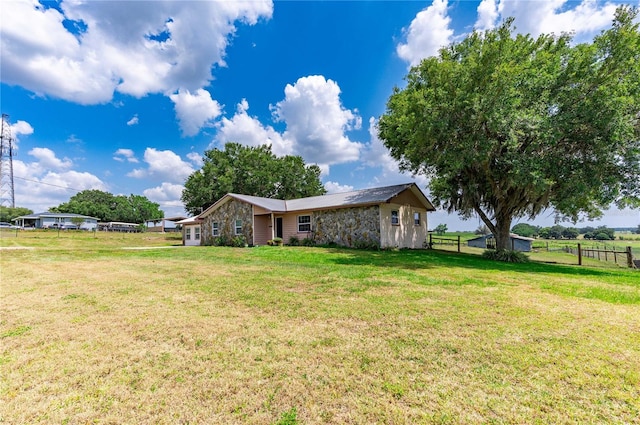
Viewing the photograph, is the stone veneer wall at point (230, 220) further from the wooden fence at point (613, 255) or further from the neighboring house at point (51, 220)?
the neighboring house at point (51, 220)

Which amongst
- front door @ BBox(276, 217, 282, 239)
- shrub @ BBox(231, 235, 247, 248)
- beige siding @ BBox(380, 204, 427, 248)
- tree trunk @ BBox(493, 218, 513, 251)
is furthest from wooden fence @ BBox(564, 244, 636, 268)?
shrub @ BBox(231, 235, 247, 248)

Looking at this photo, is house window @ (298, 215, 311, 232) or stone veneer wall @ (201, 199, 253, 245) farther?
stone veneer wall @ (201, 199, 253, 245)

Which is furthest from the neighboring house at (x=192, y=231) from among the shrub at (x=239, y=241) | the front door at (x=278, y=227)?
the front door at (x=278, y=227)

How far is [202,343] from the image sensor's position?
350cm

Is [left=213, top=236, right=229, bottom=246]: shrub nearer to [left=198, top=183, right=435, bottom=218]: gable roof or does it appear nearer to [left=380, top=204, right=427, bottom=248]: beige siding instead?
[left=198, top=183, right=435, bottom=218]: gable roof

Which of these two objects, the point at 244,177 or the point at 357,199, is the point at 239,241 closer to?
the point at 357,199

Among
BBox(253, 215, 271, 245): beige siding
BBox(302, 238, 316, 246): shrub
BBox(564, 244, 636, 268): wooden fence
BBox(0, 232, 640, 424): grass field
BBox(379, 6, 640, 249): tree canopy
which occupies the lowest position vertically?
BBox(564, 244, 636, 268): wooden fence

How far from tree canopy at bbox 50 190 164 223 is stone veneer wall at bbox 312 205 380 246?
7272cm

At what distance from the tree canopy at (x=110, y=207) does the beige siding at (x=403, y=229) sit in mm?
76921

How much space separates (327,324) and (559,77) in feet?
48.7

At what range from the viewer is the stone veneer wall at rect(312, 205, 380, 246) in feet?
54.1

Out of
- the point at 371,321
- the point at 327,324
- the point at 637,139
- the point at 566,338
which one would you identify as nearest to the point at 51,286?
the point at 327,324

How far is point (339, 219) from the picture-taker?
18.1m

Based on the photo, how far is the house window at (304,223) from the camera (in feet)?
64.2
